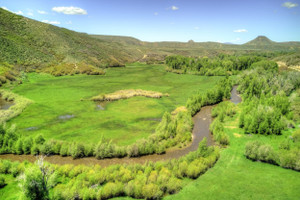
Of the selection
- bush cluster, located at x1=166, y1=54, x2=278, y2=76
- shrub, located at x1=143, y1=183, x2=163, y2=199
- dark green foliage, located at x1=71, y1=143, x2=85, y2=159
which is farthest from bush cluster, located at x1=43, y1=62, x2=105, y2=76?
shrub, located at x1=143, y1=183, x2=163, y2=199

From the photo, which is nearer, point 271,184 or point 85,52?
point 271,184

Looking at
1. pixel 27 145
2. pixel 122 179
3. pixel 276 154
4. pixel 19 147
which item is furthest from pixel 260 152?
pixel 19 147

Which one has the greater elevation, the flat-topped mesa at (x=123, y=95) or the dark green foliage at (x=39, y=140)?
the flat-topped mesa at (x=123, y=95)

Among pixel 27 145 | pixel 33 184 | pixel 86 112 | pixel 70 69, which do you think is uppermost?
pixel 70 69

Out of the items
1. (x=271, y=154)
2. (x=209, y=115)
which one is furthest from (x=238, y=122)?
Result: (x=271, y=154)

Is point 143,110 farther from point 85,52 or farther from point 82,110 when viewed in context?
point 85,52

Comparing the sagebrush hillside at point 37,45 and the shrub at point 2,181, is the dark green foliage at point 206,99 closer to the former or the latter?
the shrub at point 2,181

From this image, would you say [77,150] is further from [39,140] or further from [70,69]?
[70,69]

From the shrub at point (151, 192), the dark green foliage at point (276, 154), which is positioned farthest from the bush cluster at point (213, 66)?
the shrub at point (151, 192)

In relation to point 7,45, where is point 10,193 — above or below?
below

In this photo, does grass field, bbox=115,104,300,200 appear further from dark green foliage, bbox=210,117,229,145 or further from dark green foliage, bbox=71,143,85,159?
dark green foliage, bbox=71,143,85,159

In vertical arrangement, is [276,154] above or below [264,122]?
below
